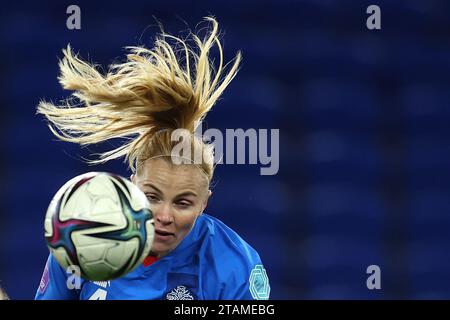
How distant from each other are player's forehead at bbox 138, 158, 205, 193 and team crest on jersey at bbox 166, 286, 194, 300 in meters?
0.42

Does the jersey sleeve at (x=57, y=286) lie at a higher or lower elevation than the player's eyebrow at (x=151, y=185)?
lower

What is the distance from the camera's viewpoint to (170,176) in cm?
370

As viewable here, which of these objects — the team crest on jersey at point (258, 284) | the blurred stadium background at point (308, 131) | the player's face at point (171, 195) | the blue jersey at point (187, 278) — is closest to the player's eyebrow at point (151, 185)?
the player's face at point (171, 195)

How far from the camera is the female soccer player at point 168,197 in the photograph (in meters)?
3.71

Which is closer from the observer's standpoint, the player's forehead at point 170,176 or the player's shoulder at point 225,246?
the player's forehead at point 170,176

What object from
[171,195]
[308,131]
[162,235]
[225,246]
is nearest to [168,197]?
[171,195]

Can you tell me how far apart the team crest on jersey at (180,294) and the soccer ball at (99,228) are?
2.19 feet

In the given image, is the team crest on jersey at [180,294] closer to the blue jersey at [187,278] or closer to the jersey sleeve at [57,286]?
the blue jersey at [187,278]

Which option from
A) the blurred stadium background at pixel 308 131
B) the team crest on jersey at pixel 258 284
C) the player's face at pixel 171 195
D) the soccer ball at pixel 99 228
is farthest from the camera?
the blurred stadium background at pixel 308 131

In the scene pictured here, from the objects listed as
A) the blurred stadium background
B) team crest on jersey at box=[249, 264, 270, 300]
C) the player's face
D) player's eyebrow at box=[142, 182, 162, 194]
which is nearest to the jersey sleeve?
the player's face

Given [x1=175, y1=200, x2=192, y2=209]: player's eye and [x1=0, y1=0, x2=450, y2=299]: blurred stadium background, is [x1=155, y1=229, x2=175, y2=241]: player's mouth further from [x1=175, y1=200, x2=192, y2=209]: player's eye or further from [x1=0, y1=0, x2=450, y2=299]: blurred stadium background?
[x1=0, y1=0, x2=450, y2=299]: blurred stadium background

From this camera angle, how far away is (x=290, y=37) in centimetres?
705
